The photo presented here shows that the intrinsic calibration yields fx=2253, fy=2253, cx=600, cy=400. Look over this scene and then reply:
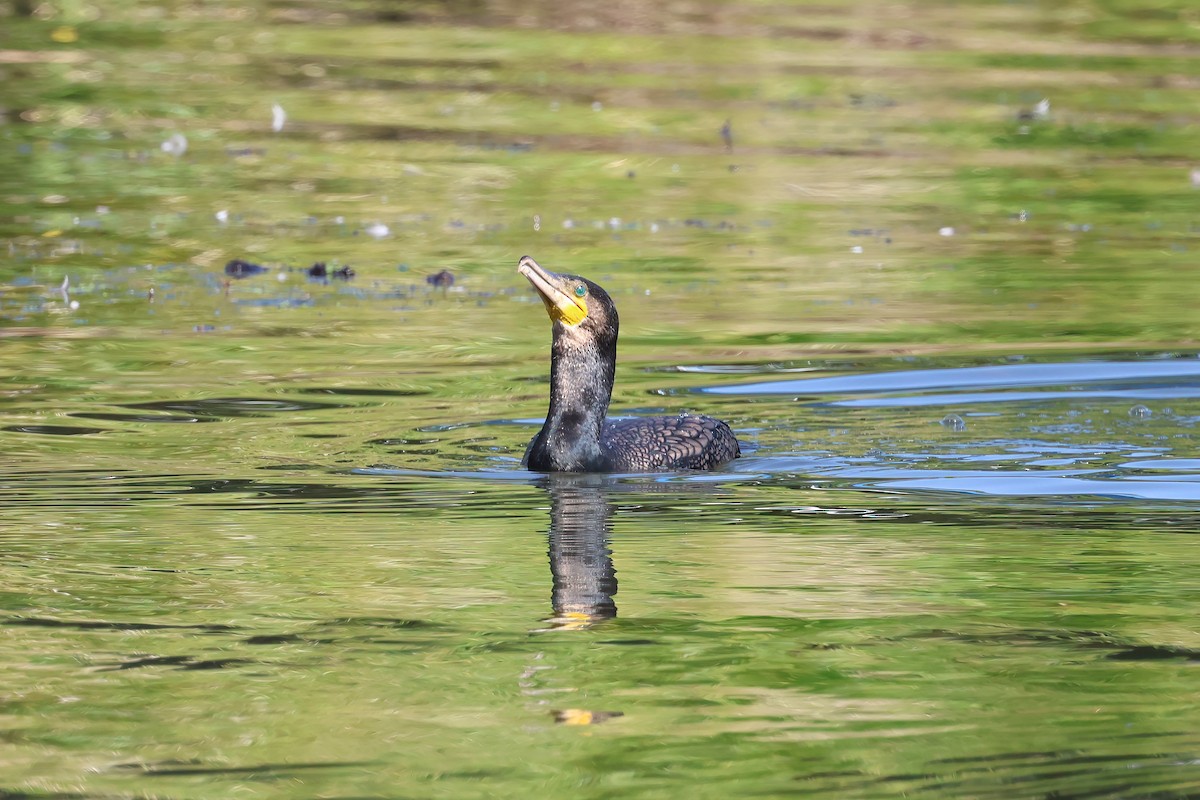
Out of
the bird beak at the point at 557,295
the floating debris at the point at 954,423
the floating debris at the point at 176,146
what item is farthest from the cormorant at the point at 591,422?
the floating debris at the point at 176,146

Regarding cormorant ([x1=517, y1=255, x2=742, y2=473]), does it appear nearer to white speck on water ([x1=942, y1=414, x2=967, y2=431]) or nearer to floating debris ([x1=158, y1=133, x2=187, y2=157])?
white speck on water ([x1=942, y1=414, x2=967, y2=431])

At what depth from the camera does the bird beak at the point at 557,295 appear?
9.27 m

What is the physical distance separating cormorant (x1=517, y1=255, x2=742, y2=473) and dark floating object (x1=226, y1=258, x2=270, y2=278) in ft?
16.2

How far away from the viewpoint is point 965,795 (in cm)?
490

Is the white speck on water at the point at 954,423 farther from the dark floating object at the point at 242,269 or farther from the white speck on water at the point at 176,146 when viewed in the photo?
the white speck on water at the point at 176,146

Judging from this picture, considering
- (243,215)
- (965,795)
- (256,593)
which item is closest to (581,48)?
(243,215)

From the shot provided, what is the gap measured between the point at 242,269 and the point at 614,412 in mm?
4050

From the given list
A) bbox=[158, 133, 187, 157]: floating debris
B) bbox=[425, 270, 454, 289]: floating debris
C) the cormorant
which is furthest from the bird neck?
bbox=[158, 133, 187, 157]: floating debris

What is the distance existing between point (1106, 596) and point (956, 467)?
2544 millimetres

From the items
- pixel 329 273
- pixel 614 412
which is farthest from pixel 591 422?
pixel 329 273

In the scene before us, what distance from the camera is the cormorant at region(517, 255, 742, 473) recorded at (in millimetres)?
9484

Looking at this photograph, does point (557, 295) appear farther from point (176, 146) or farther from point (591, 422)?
point (176, 146)

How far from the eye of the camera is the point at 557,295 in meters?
9.53

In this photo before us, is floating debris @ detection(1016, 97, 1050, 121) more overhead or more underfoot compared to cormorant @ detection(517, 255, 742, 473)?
more overhead
